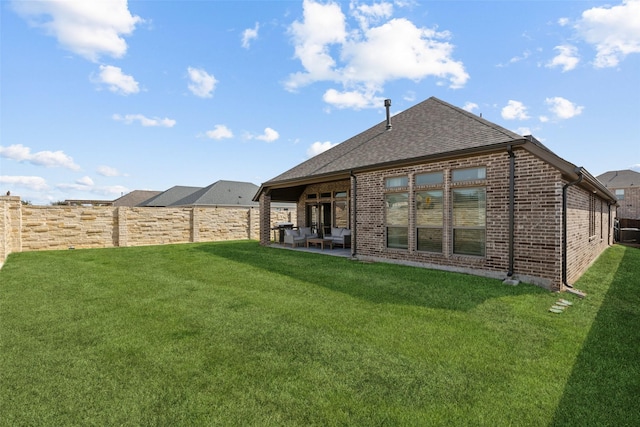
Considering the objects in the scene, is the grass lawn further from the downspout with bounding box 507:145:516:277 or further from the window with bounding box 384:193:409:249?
the window with bounding box 384:193:409:249

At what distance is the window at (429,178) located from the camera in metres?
8.34

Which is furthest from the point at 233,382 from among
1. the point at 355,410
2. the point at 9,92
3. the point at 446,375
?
the point at 9,92

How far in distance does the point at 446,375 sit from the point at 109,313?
537 centimetres

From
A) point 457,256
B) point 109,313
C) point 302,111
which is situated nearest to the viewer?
point 109,313

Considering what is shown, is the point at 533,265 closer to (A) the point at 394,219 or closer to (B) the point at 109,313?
(A) the point at 394,219

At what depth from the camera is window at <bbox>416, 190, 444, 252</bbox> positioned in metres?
8.41

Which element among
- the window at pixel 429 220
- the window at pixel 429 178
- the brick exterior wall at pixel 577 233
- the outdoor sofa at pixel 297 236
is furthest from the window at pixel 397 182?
the outdoor sofa at pixel 297 236

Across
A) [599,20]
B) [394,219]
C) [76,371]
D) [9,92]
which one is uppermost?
[599,20]

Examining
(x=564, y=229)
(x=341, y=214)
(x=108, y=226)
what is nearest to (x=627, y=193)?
(x=341, y=214)

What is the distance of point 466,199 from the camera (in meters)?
7.84

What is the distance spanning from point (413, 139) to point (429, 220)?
3163mm

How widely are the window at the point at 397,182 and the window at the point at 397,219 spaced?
11.1 inches

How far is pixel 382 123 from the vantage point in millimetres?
13672

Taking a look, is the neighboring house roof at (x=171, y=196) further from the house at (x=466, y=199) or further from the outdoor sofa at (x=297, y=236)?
the house at (x=466, y=199)
